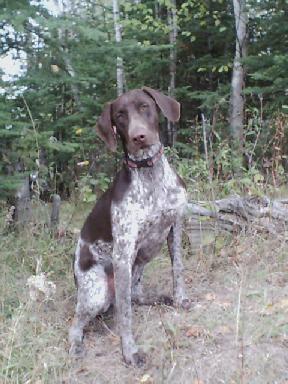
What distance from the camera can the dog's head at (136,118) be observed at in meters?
3.59

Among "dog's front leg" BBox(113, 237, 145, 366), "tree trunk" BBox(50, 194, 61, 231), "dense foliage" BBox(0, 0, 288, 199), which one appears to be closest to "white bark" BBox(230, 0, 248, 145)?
"dense foliage" BBox(0, 0, 288, 199)

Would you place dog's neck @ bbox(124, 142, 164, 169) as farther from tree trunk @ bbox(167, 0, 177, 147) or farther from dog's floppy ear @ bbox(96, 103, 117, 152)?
tree trunk @ bbox(167, 0, 177, 147)

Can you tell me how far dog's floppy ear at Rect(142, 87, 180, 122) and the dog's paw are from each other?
5.44ft

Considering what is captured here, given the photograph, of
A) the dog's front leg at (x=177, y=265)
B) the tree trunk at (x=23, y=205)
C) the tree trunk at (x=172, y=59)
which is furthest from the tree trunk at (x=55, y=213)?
the tree trunk at (x=172, y=59)

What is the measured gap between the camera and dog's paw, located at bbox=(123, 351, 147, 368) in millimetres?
3440

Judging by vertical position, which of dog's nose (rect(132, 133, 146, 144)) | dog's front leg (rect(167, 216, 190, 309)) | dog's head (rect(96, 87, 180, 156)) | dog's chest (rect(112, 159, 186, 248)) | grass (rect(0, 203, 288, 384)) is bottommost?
grass (rect(0, 203, 288, 384))

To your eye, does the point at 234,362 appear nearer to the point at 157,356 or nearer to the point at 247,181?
the point at 157,356

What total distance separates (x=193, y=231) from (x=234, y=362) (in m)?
2.36

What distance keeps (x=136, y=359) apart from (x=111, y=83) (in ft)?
26.8

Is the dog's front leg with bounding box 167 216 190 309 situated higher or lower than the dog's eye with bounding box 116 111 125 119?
lower

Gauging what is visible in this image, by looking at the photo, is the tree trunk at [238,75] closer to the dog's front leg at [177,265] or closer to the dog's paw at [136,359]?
the dog's front leg at [177,265]

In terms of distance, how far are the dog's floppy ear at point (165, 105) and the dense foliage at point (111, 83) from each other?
2.06 metres

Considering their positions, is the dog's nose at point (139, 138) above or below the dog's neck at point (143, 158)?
above

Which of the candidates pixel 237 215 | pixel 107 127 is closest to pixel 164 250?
pixel 237 215
